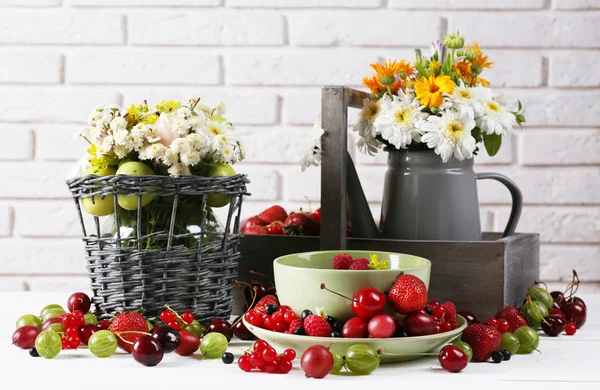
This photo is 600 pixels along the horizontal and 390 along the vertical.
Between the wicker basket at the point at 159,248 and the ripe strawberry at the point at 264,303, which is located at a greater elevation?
the wicker basket at the point at 159,248

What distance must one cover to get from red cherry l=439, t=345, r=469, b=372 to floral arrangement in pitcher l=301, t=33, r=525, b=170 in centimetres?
41

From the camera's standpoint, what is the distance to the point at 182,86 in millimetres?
1977

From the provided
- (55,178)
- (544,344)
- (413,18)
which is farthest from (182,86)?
(544,344)

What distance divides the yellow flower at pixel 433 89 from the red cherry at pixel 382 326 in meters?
0.48

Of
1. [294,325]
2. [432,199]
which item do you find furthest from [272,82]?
[294,325]

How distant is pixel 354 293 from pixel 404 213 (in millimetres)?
391

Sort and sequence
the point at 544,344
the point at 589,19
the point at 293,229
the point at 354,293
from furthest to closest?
the point at 589,19
the point at 293,229
the point at 544,344
the point at 354,293

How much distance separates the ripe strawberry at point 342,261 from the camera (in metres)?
1.05

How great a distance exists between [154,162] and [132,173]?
0.05 metres

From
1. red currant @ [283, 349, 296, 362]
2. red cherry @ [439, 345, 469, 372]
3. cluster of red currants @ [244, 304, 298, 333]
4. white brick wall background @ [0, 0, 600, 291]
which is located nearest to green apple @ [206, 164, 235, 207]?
cluster of red currants @ [244, 304, 298, 333]

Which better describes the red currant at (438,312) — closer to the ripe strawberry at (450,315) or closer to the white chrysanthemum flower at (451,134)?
the ripe strawberry at (450,315)

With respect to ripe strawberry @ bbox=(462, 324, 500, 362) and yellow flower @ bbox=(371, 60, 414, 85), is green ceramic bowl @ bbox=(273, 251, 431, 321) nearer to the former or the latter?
ripe strawberry @ bbox=(462, 324, 500, 362)

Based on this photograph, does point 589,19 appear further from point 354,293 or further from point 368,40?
point 354,293

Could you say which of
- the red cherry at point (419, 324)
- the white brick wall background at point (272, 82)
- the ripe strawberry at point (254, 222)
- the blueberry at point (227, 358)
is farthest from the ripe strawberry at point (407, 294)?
the white brick wall background at point (272, 82)
